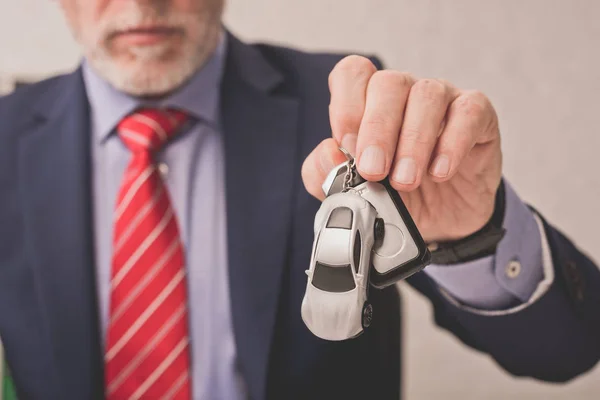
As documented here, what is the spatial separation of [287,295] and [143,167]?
0.63ft

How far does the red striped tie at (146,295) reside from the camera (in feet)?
1.81

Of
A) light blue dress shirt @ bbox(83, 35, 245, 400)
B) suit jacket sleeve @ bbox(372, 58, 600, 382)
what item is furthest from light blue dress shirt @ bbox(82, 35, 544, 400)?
suit jacket sleeve @ bbox(372, 58, 600, 382)

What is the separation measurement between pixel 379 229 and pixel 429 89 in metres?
0.12

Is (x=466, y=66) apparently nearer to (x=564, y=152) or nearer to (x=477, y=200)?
(x=564, y=152)

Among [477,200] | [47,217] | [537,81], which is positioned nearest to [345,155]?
[477,200]

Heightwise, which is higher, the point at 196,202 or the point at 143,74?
the point at 143,74

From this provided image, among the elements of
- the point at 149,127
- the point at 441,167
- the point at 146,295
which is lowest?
the point at 146,295

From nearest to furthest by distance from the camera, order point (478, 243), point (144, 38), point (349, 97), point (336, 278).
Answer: point (336, 278) < point (349, 97) < point (478, 243) < point (144, 38)

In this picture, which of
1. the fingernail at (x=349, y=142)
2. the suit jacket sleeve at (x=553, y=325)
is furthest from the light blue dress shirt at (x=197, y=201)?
the fingernail at (x=349, y=142)

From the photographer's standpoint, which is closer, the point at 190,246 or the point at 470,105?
the point at 470,105

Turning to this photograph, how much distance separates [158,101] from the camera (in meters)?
0.61

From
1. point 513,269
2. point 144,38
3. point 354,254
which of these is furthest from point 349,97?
point 144,38

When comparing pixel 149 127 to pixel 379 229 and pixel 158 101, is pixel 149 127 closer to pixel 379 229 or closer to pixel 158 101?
pixel 158 101

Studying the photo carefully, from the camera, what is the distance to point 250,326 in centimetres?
53
